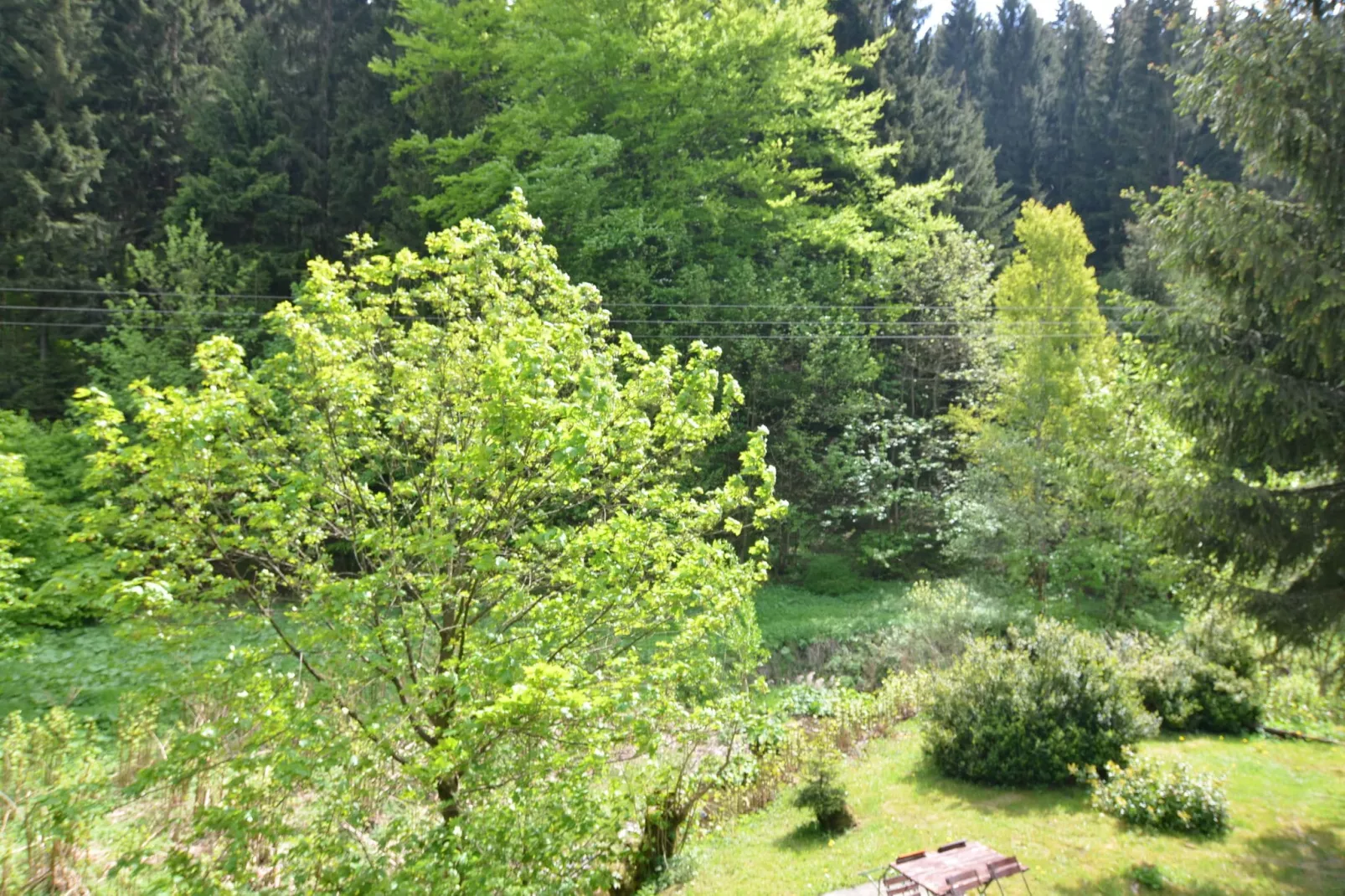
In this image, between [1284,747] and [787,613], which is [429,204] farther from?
[1284,747]

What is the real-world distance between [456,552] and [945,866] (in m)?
3.97

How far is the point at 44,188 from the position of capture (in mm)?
19984

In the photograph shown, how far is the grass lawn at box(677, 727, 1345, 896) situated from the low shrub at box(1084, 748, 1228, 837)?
0.13 m

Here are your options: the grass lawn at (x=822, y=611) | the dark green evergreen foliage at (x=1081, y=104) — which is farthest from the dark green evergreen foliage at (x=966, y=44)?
the grass lawn at (x=822, y=611)

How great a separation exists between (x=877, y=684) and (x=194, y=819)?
11708mm

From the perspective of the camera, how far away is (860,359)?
68.2ft

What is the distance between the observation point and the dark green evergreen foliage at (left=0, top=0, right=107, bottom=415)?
64.8 ft

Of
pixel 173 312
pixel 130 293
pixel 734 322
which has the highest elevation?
pixel 130 293

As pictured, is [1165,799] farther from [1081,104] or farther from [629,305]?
[1081,104]

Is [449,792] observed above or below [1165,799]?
above

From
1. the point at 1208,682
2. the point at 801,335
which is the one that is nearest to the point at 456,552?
the point at 1208,682

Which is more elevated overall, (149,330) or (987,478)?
(149,330)

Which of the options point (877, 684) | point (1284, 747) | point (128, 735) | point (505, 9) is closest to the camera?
point (128, 735)

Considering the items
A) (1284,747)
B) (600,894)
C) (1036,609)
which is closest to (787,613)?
(1036,609)
